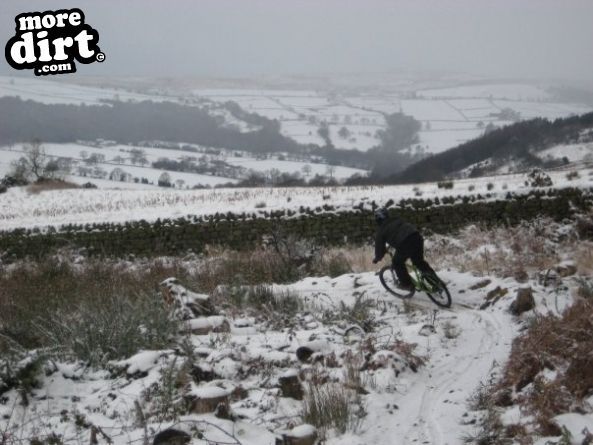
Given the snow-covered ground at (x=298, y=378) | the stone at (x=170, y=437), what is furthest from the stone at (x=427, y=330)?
the stone at (x=170, y=437)

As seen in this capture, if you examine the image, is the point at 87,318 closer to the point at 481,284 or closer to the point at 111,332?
the point at 111,332

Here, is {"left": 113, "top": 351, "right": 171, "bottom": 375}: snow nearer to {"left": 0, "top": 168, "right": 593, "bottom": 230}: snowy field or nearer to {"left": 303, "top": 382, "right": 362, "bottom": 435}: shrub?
{"left": 303, "top": 382, "right": 362, "bottom": 435}: shrub

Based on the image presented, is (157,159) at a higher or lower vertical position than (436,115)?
lower

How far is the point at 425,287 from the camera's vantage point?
819cm

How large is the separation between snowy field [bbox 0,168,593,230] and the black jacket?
716 centimetres

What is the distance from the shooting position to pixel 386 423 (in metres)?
4.09

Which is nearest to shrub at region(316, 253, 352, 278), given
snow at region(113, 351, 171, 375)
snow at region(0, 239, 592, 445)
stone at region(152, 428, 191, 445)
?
snow at region(0, 239, 592, 445)

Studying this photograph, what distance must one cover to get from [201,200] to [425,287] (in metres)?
17.3

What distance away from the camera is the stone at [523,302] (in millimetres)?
6520

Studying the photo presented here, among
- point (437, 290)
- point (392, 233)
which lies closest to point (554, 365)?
point (437, 290)

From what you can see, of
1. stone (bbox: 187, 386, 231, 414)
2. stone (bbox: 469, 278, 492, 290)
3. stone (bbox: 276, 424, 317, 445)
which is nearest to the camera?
stone (bbox: 276, 424, 317, 445)

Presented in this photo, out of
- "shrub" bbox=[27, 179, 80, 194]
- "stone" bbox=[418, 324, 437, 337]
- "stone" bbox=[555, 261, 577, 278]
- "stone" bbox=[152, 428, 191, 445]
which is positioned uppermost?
"stone" bbox=[555, 261, 577, 278]

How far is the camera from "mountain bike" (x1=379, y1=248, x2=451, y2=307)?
7992mm

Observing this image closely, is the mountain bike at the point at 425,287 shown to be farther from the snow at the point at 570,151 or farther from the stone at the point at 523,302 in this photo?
the snow at the point at 570,151
